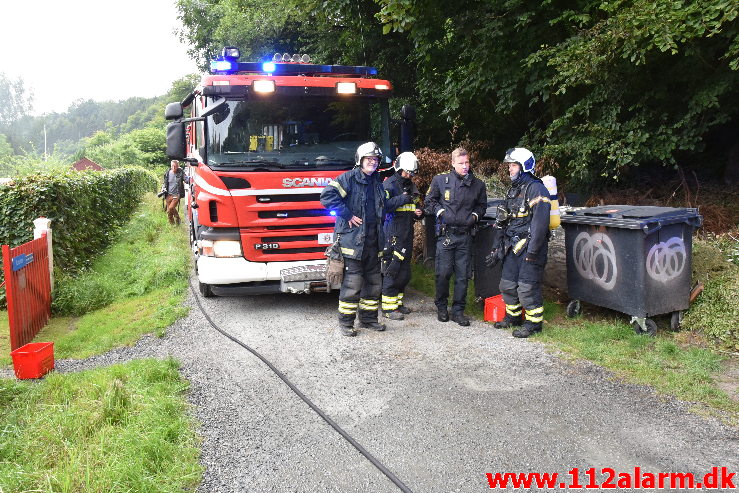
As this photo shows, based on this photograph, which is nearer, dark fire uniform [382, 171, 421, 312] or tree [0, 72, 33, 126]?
dark fire uniform [382, 171, 421, 312]

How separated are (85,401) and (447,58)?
8.98 metres

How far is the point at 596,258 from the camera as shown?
5660mm

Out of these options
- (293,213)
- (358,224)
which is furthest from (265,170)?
(358,224)

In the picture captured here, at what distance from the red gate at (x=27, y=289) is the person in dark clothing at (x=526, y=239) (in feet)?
16.4

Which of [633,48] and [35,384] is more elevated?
[633,48]

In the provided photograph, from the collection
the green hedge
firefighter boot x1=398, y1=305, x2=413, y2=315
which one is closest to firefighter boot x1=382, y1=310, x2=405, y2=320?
firefighter boot x1=398, y1=305, x2=413, y2=315

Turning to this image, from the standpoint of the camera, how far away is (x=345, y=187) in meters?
5.81

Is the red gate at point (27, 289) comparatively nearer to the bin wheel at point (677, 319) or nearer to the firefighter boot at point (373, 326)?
the firefighter boot at point (373, 326)

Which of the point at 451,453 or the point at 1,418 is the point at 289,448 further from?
the point at 1,418

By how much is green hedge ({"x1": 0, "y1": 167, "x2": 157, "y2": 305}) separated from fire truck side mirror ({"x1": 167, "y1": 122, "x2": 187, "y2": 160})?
3.20m

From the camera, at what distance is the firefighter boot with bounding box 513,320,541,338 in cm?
564

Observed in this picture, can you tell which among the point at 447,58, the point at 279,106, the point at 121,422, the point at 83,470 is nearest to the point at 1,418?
the point at 121,422

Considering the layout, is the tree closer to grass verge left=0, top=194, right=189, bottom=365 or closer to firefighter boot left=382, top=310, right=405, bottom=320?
grass verge left=0, top=194, right=189, bottom=365

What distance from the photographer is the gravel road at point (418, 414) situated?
10.7 ft
